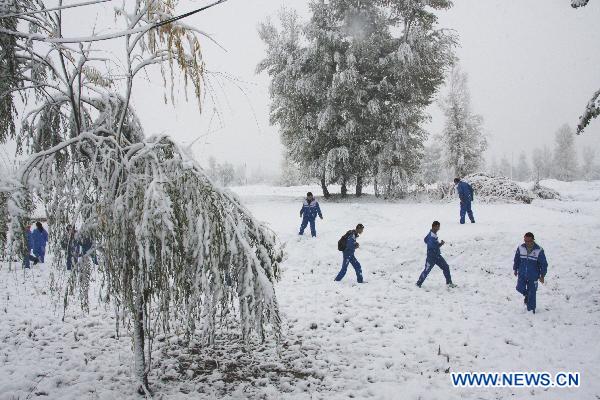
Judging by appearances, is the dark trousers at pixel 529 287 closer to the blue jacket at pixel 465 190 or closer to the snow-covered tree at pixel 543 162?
the blue jacket at pixel 465 190

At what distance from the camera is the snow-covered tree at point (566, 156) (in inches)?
2495

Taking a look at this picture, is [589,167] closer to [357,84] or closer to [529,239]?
[357,84]

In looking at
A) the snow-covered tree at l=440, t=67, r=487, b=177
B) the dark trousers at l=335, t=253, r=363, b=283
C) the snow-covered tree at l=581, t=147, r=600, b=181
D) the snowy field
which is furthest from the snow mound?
the snow-covered tree at l=581, t=147, r=600, b=181

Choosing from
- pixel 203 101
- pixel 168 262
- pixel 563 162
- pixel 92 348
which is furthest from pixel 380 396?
pixel 563 162

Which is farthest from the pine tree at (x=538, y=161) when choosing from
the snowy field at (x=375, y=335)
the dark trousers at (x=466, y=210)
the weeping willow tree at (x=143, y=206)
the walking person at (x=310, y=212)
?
the weeping willow tree at (x=143, y=206)

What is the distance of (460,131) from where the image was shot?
3681 centimetres

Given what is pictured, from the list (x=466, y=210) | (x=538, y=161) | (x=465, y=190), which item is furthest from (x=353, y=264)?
(x=538, y=161)

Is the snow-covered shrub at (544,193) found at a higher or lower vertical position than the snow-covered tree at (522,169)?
lower

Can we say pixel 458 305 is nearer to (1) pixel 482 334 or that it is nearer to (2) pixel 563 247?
(1) pixel 482 334

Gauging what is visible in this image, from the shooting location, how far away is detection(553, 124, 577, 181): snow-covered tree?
208 feet

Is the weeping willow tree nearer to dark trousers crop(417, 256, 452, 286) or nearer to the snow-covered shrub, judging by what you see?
dark trousers crop(417, 256, 452, 286)

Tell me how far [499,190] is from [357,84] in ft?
33.4

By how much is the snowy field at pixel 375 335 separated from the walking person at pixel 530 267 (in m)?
0.52

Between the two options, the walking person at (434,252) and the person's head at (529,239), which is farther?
the walking person at (434,252)
